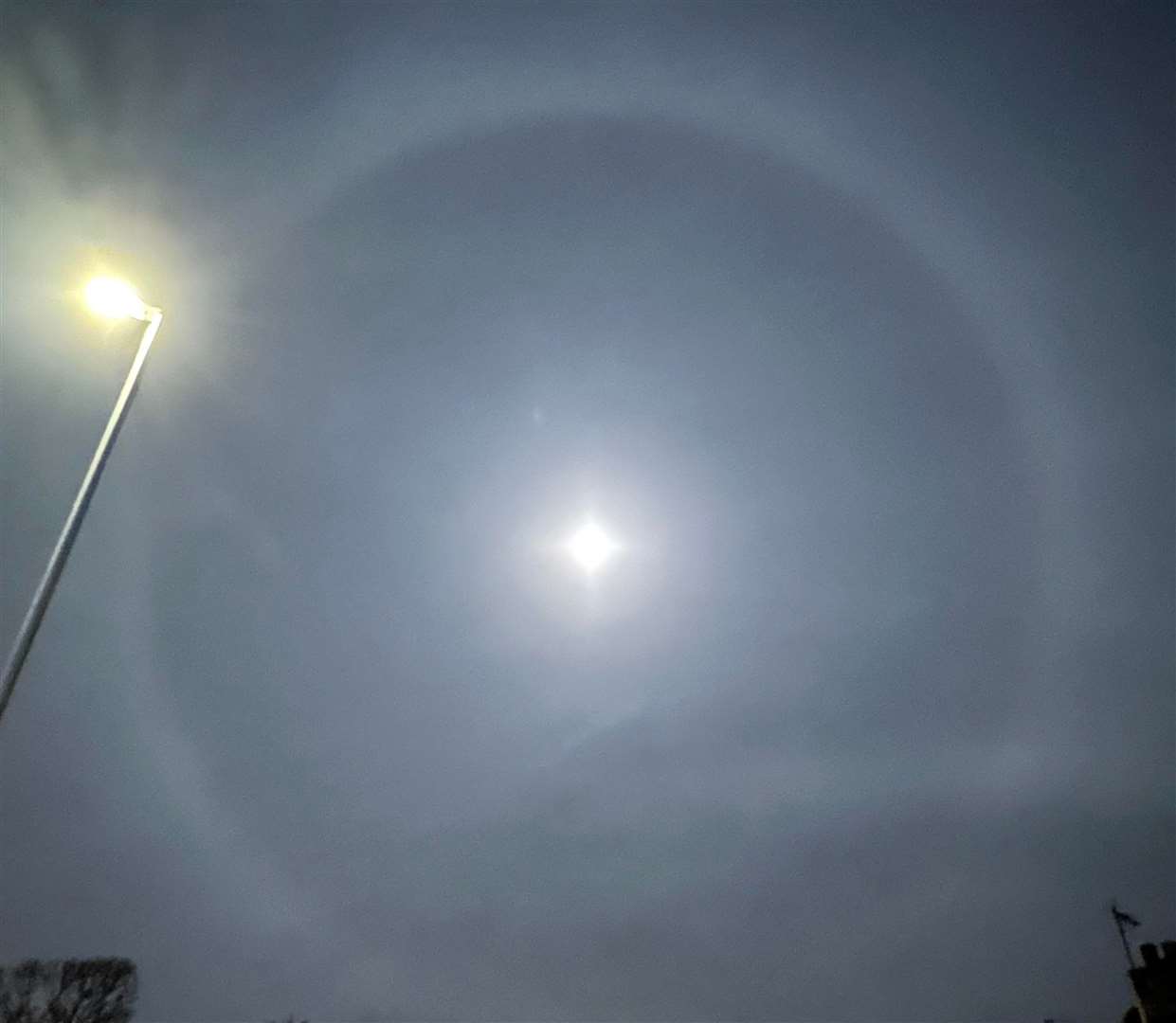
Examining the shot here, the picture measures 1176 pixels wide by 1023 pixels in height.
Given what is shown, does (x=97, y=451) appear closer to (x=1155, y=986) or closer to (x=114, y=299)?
(x=114, y=299)

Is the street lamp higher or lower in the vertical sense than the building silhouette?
higher

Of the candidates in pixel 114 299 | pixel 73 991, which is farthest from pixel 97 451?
pixel 73 991

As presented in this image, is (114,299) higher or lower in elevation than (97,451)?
higher

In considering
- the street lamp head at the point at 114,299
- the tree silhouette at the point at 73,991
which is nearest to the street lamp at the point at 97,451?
the street lamp head at the point at 114,299

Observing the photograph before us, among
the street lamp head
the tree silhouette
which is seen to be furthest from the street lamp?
the tree silhouette

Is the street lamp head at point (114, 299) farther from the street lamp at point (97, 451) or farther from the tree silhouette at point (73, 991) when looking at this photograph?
the tree silhouette at point (73, 991)

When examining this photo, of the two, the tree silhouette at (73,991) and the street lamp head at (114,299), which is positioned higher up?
the street lamp head at (114,299)

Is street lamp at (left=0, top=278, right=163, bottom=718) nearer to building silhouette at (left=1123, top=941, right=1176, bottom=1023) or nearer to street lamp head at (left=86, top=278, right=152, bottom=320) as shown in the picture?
street lamp head at (left=86, top=278, right=152, bottom=320)
